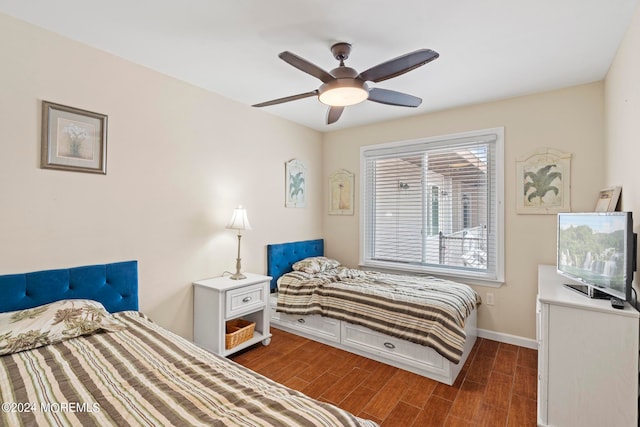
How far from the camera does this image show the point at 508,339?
3.27 meters

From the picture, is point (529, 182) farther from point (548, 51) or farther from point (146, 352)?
point (146, 352)

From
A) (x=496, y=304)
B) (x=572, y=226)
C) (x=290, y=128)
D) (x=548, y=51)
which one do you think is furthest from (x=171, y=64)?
(x=496, y=304)

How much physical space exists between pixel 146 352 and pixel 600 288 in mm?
2654

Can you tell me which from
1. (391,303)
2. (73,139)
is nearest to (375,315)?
(391,303)

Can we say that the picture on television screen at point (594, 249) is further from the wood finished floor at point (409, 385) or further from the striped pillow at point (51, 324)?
the striped pillow at point (51, 324)

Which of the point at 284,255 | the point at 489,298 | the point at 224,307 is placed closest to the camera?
the point at 224,307

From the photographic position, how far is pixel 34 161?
208cm

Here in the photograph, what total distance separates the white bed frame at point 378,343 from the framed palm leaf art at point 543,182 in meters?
1.29

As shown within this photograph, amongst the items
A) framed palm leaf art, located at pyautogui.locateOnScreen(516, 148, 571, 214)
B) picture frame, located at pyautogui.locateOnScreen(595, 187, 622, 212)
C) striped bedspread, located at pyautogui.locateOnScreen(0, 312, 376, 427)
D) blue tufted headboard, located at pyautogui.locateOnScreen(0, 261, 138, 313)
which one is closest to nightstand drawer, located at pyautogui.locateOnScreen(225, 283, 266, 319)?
blue tufted headboard, located at pyautogui.locateOnScreen(0, 261, 138, 313)

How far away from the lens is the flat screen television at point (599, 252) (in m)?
1.69

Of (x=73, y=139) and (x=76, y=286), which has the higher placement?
(x=73, y=139)

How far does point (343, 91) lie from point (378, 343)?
87.6 inches

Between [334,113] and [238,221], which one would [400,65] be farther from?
[238,221]

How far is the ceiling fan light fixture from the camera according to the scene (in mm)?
2135
